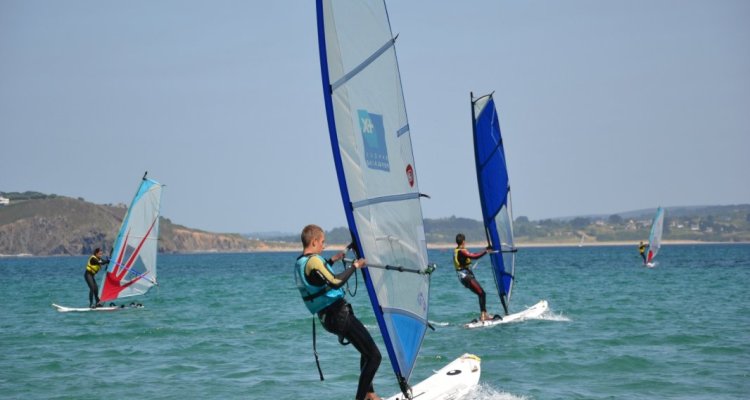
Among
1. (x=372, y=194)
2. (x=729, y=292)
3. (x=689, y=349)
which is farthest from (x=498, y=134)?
(x=729, y=292)

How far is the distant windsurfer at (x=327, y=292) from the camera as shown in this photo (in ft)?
26.5

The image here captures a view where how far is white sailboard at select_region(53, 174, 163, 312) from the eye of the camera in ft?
84.7

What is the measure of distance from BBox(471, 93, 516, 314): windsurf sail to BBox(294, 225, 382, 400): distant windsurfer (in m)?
9.61

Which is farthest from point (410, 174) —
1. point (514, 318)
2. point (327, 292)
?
point (514, 318)

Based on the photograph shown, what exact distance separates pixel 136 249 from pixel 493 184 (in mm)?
11929

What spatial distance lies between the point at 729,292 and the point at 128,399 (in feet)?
72.2

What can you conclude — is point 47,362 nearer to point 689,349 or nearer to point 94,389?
point 94,389

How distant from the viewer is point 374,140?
859cm

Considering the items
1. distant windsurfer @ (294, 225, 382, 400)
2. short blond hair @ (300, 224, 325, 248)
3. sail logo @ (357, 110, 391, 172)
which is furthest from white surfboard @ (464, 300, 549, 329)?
short blond hair @ (300, 224, 325, 248)

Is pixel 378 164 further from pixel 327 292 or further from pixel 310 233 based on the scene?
pixel 327 292

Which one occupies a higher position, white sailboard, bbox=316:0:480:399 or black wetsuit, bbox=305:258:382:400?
white sailboard, bbox=316:0:480:399

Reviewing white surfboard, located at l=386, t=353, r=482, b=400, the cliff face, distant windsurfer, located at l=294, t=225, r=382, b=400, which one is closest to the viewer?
distant windsurfer, located at l=294, t=225, r=382, b=400

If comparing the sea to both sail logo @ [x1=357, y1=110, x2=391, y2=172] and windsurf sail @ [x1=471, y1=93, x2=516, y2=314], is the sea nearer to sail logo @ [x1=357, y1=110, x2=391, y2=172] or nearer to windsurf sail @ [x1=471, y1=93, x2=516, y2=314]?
windsurf sail @ [x1=471, y1=93, x2=516, y2=314]

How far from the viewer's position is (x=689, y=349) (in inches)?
579
